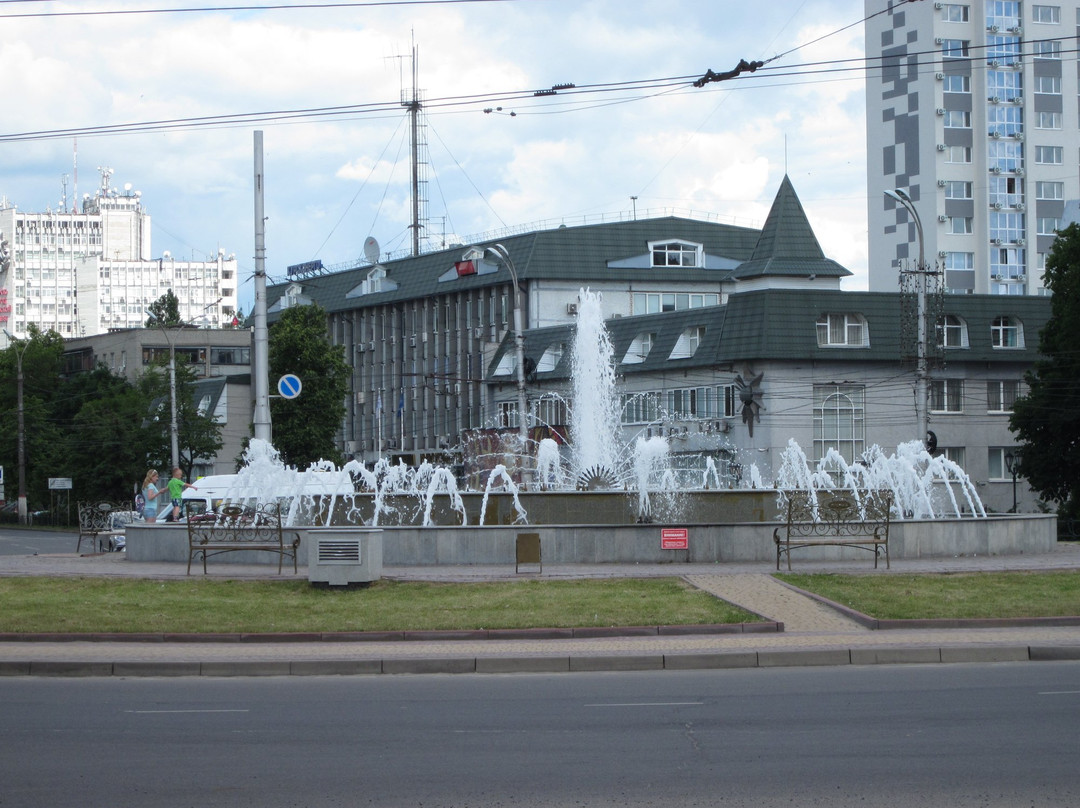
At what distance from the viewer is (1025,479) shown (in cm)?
6412

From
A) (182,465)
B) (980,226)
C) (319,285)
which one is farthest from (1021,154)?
(182,465)

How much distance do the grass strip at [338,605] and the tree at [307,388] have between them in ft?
157

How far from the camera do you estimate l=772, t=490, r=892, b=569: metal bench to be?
25328 mm

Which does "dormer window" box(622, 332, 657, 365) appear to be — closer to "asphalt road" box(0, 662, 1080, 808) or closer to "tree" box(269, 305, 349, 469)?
"tree" box(269, 305, 349, 469)

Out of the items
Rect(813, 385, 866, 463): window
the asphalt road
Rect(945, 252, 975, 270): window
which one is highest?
Rect(945, 252, 975, 270): window

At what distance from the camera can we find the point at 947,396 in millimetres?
63906

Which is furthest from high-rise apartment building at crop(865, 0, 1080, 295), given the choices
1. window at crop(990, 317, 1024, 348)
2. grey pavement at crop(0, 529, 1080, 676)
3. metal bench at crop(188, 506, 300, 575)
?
grey pavement at crop(0, 529, 1080, 676)

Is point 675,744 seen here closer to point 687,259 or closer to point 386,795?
point 386,795

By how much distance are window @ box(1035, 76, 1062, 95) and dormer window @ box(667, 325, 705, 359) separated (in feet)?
156

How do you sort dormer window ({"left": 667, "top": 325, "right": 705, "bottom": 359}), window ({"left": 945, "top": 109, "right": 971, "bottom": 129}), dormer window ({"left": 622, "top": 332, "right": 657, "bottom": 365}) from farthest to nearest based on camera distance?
window ({"left": 945, "top": 109, "right": 971, "bottom": 129}), dormer window ({"left": 622, "top": 332, "right": 657, "bottom": 365}), dormer window ({"left": 667, "top": 325, "right": 705, "bottom": 359})

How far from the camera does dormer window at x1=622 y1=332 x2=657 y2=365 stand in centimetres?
6962

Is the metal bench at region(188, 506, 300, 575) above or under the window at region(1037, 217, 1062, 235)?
under

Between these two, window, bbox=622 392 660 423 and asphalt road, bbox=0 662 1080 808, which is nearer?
asphalt road, bbox=0 662 1080 808

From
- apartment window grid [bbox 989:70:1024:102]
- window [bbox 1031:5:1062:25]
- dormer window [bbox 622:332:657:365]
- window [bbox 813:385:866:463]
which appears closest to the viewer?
window [bbox 813:385:866:463]
